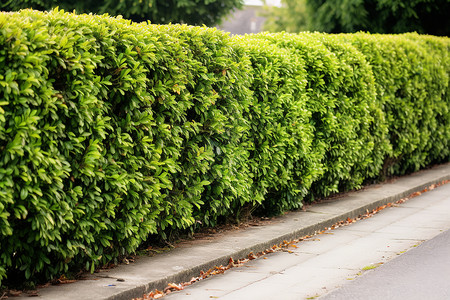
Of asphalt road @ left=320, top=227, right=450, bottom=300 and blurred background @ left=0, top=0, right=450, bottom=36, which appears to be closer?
asphalt road @ left=320, top=227, right=450, bottom=300

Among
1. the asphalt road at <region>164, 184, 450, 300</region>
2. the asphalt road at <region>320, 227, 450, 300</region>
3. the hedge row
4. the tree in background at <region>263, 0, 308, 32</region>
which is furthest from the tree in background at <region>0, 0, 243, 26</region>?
the asphalt road at <region>320, 227, 450, 300</region>

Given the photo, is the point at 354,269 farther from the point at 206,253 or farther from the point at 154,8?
the point at 154,8

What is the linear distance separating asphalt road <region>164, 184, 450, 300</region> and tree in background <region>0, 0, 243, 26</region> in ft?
55.0

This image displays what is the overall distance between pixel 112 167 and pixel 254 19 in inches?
2839

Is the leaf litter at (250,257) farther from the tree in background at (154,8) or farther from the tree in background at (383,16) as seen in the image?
the tree in background at (154,8)

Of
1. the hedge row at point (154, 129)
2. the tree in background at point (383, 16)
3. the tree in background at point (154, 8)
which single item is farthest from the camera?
the tree in background at point (154, 8)

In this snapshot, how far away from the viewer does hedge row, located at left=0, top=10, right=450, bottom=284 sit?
219 inches

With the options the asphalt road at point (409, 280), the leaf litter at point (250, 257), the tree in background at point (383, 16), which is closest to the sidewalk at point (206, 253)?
the leaf litter at point (250, 257)

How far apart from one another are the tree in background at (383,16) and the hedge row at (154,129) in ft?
31.4

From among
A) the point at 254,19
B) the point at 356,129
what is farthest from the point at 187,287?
the point at 254,19

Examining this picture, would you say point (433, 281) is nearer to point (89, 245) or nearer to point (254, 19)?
point (89, 245)

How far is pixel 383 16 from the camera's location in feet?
71.2

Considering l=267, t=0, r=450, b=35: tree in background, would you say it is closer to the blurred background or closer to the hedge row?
→ the blurred background

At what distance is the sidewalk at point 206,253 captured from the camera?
5.97 m
